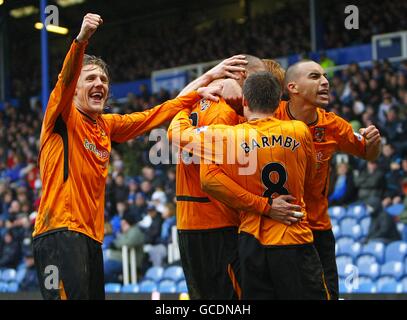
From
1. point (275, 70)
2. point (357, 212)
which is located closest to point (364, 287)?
point (357, 212)

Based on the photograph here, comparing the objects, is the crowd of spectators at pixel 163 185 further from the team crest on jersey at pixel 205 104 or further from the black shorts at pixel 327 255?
the team crest on jersey at pixel 205 104

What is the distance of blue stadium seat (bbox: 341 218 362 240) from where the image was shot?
42.5ft

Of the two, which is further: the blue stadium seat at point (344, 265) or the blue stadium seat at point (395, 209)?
the blue stadium seat at point (395, 209)

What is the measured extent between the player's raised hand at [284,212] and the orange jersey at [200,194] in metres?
0.55

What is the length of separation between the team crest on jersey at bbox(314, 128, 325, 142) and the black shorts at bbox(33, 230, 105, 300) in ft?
6.62

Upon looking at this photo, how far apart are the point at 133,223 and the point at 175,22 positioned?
57.2 ft

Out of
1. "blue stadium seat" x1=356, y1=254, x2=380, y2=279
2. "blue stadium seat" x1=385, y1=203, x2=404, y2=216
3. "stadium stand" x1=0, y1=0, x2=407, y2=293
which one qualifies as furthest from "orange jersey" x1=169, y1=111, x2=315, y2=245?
"blue stadium seat" x1=385, y1=203, x2=404, y2=216

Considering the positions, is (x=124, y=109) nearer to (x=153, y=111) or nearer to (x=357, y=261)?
(x=357, y=261)

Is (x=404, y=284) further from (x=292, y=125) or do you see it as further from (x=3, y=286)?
(x=3, y=286)

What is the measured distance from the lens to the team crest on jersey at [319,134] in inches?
251

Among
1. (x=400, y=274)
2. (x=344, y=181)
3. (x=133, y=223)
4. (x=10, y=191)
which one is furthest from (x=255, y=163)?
(x=10, y=191)

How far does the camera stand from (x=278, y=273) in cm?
535

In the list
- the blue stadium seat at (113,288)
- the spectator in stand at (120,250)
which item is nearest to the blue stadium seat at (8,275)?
the spectator in stand at (120,250)
